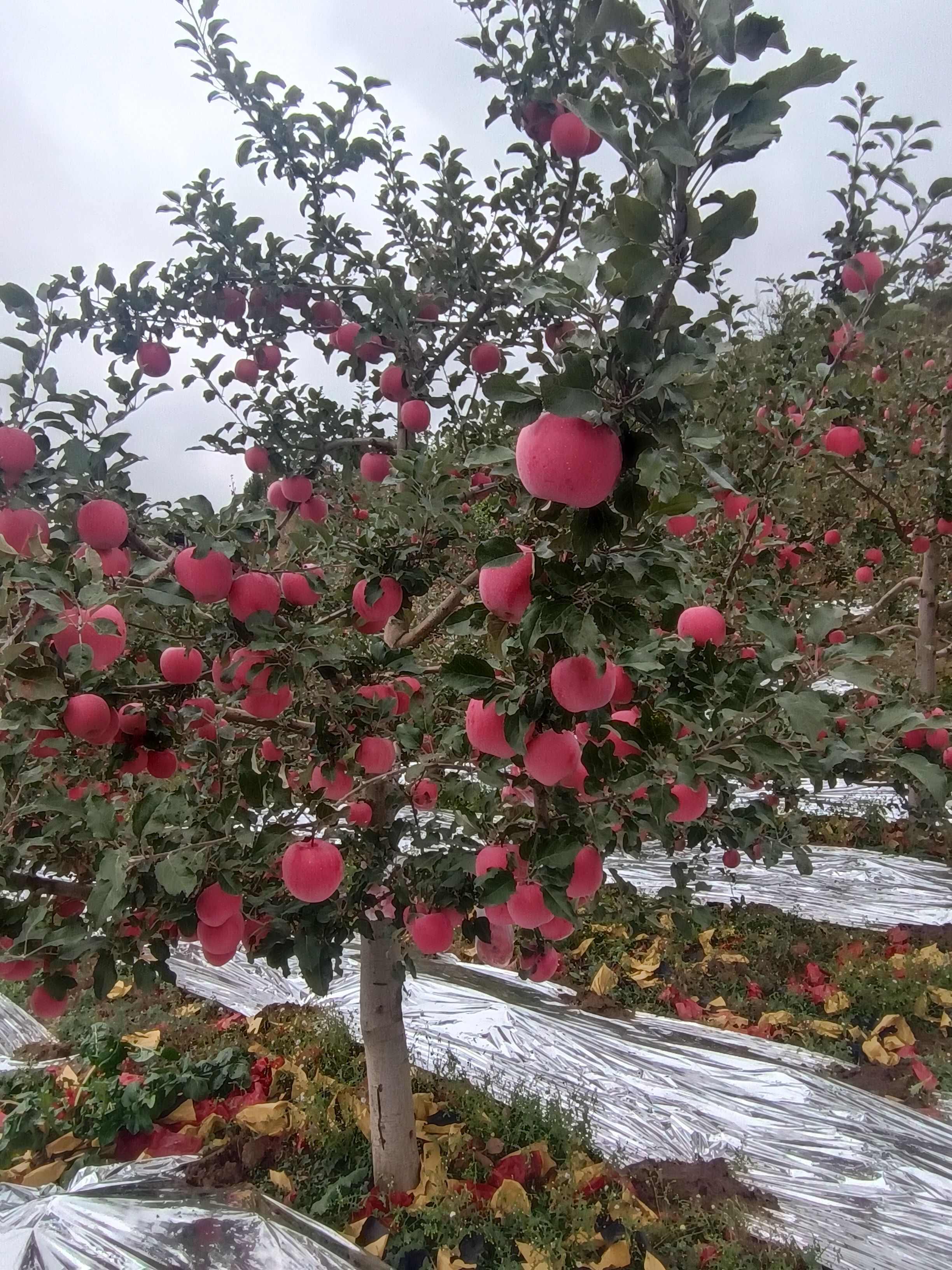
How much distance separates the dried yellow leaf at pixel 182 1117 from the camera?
96.0 inches

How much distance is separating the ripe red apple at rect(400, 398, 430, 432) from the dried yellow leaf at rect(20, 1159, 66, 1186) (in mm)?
2480

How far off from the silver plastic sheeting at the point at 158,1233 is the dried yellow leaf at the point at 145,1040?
85 cm

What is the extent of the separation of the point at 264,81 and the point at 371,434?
1.13 meters

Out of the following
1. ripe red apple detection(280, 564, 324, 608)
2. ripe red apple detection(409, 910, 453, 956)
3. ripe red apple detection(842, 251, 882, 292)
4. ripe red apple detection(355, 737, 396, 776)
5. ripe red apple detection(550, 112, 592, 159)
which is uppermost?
ripe red apple detection(550, 112, 592, 159)

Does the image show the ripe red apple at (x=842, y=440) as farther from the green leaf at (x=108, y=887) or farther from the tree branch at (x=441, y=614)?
the green leaf at (x=108, y=887)

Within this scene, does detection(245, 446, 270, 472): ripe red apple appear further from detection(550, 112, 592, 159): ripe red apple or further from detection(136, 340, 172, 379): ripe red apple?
detection(550, 112, 592, 159): ripe red apple

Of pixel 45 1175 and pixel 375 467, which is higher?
pixel 375 467

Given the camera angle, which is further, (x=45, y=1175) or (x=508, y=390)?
(x=45, y=1175)

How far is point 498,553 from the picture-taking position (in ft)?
2.84

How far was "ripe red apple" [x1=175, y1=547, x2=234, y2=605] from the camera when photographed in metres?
1.31

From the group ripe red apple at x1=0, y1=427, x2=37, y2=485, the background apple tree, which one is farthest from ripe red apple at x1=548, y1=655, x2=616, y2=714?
ripe red apple at x1=0, y1=427, x2=37, y2=485

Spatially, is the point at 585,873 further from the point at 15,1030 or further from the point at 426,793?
the point at 15,1030

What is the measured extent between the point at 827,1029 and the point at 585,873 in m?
2.09

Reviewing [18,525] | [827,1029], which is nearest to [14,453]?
[18,525]
